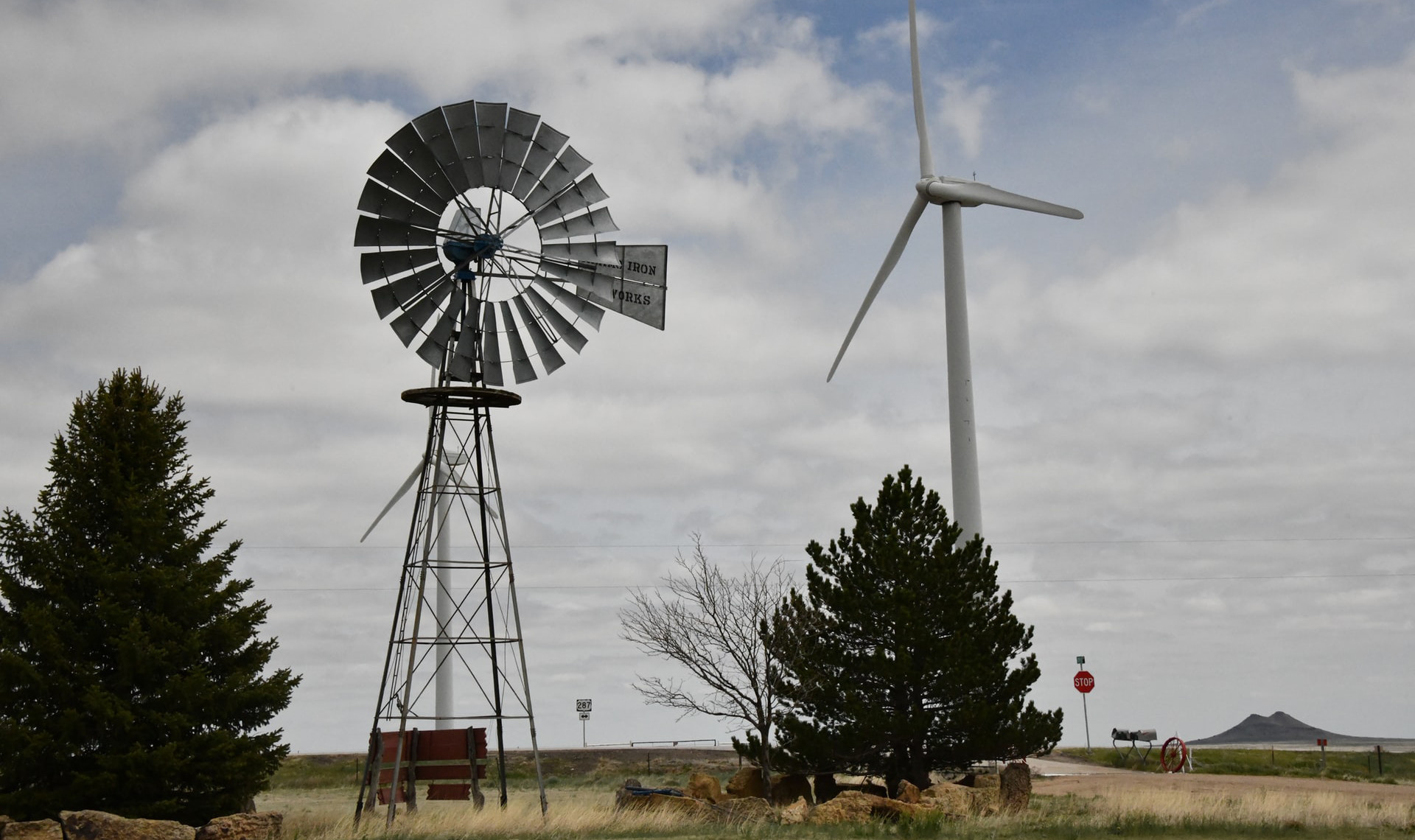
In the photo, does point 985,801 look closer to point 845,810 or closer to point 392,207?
point 845,810

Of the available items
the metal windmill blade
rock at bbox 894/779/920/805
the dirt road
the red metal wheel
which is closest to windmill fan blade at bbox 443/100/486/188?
the metal windmill blade

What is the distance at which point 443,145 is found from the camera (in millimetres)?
28562

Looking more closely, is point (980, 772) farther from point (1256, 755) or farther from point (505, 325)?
point (1256, 755)

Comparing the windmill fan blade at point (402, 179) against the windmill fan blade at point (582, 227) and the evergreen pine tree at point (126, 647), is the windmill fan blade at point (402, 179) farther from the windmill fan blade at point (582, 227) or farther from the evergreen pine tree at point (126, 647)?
the evergreen pine tree at point (126, 647)

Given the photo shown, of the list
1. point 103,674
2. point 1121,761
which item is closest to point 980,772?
point 103,674

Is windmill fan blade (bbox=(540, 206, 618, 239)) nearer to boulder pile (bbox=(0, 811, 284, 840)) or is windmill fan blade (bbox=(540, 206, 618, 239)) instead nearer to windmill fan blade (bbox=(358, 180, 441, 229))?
windmill fan blade (bbox=(358, 180, 441, 229))

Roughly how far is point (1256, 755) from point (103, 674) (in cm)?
5575

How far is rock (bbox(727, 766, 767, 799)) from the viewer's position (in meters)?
31.1

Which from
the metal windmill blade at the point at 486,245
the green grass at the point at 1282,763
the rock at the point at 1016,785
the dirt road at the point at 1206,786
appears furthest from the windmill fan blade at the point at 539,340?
the green grass at the point at 1282,763

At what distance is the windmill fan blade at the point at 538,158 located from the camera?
2938 centimetres

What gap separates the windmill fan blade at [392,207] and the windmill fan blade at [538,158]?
1.97 m

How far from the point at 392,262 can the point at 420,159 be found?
7.65ft

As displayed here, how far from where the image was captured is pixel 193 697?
26.0 m

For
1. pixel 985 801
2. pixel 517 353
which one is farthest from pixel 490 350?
pixel 985 801
